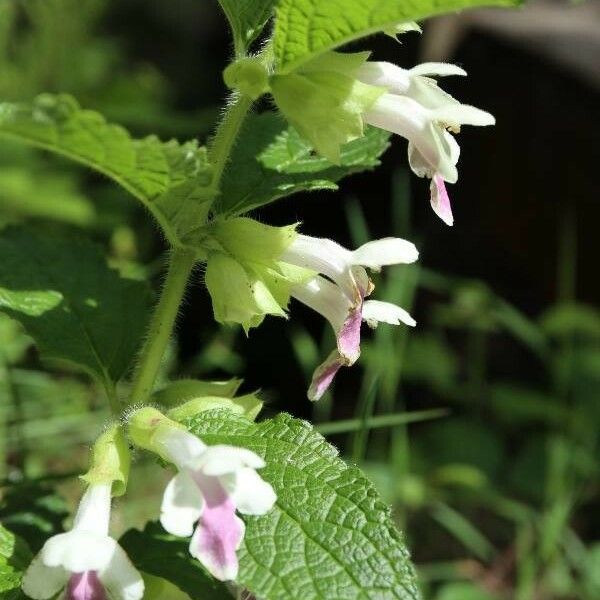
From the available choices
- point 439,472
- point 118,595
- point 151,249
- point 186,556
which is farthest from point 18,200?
point 118,595

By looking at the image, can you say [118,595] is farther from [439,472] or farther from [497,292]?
[497,292]

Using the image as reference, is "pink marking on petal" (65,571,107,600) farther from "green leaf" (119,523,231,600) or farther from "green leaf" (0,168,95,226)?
"green leaf" (0,168,95,226)

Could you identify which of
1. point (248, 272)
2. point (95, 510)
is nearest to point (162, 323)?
point (248, 272)

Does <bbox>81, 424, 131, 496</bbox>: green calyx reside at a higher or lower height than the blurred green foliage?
higher

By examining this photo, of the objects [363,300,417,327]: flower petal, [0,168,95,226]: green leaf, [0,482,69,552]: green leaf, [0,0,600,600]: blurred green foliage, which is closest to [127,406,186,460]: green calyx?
[363,300,417,327]: flower petal

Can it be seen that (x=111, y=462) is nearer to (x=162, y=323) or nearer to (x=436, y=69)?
(x=162, y=323)

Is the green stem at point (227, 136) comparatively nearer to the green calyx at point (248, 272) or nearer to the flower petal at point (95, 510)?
the green calyx at point (248, 272)

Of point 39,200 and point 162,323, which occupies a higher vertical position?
point 162,323
